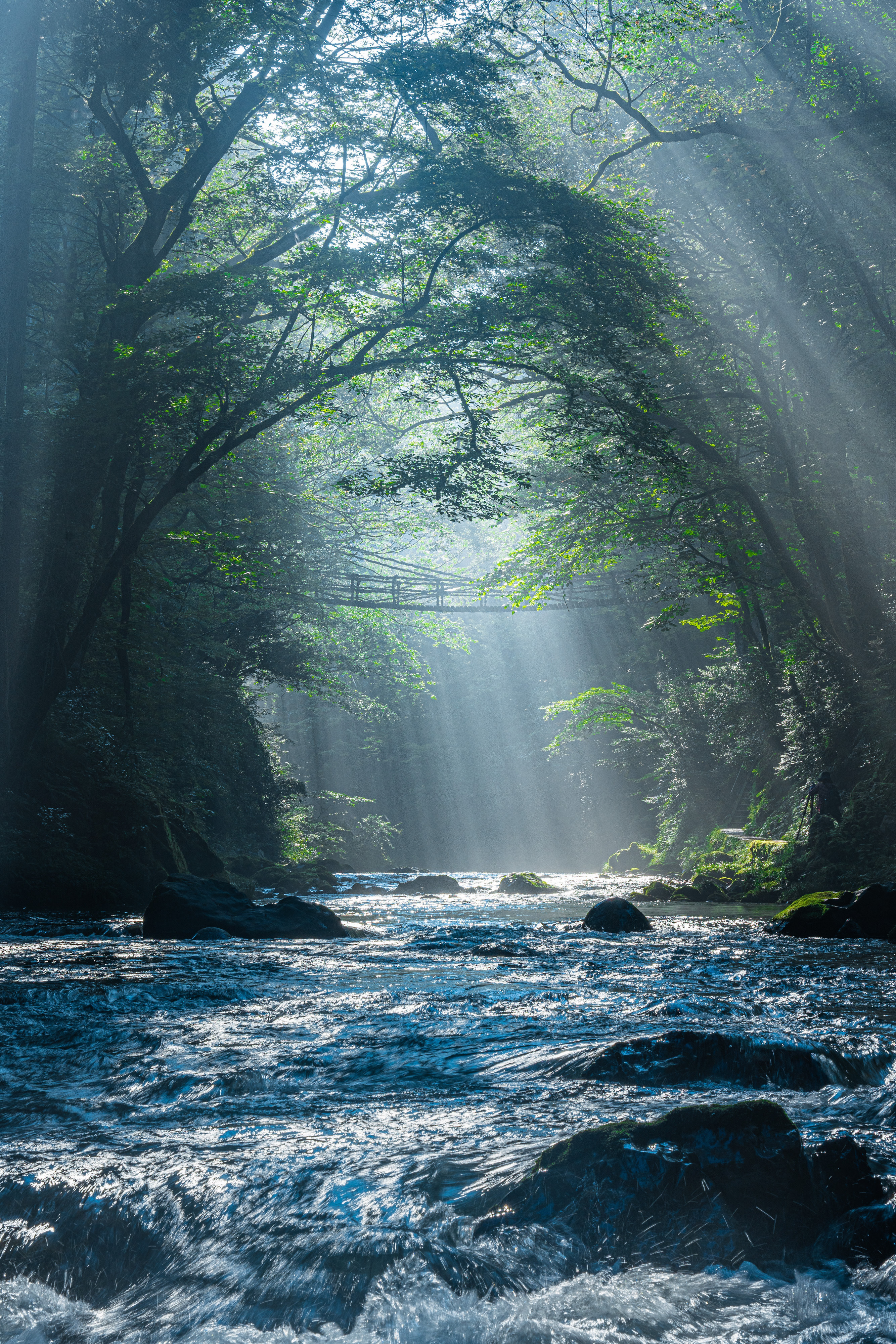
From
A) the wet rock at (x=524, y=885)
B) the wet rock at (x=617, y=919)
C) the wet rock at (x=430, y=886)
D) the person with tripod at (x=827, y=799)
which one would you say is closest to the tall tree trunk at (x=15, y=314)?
the wet rock at (x=617, y=919)

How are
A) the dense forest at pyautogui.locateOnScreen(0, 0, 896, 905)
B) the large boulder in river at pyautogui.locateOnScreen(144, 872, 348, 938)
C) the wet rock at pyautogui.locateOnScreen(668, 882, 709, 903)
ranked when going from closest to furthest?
1. the large boulder in river at pyautogui.locateOnScreen(144, 872, 348, 938)
2. the dense forest at pyautogui.locateOnScreen(0, 0, 896, 905)
3. the wet rock at pyautogui.locateOnScreen(668, 882, 709, 903)

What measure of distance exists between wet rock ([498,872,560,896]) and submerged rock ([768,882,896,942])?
26.3 ft

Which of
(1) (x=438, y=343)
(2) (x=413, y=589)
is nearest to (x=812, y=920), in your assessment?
(1) (x=438, y=343)

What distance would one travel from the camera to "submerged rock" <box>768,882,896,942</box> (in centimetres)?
694

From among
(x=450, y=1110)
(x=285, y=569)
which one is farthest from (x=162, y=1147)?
(x=285, y=569)

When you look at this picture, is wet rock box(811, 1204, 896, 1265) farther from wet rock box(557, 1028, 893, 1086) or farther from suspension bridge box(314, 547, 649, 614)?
suspension bridge box(314, 547, 649, 614)

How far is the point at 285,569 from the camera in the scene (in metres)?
18.4

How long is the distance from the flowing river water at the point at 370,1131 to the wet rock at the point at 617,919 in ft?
7.87

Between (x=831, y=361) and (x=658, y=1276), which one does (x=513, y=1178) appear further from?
(x=831, y=361)

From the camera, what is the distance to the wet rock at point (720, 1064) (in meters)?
3.01

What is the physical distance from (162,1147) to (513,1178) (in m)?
1.00

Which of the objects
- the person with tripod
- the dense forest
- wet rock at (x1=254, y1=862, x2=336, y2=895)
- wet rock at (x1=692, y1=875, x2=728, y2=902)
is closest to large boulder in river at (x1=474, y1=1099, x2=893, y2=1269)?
the dense forest

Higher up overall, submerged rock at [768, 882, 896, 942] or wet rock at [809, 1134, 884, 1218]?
wet rock at [809, 1134, 884, 1218]

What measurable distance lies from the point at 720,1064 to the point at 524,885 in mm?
12652
